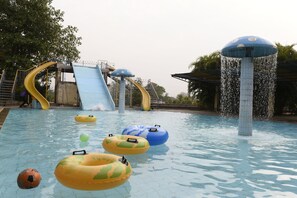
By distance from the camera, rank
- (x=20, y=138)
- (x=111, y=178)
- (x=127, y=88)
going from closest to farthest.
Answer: (x=111, y=178) → (x=20, y=138) → (x=127, y=88)

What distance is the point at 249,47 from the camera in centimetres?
973

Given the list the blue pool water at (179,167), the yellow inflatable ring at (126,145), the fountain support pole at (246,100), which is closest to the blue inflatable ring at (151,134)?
the blue pool water at (179,167)

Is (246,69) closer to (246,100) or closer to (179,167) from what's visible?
(246,100)

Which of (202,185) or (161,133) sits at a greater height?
(161,133)

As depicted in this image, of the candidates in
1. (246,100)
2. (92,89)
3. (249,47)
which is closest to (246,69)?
(249,47)

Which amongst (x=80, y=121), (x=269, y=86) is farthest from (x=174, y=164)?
(x=269, y=86)

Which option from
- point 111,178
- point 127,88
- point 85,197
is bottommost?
point 85,197

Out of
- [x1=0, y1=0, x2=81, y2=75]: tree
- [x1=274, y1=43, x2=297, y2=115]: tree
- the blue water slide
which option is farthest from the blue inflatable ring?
[x1=0, y1=0, x2=81, y2=75]: tree

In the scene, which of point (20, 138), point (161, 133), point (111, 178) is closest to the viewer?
point (111, 178)

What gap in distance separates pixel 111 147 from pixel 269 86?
19683 millimetres

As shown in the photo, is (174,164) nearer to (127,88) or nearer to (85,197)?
(85,197)

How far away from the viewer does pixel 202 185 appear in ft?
14.8

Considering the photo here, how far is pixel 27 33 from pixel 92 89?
10.4 m

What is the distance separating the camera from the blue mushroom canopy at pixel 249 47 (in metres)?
9.53
